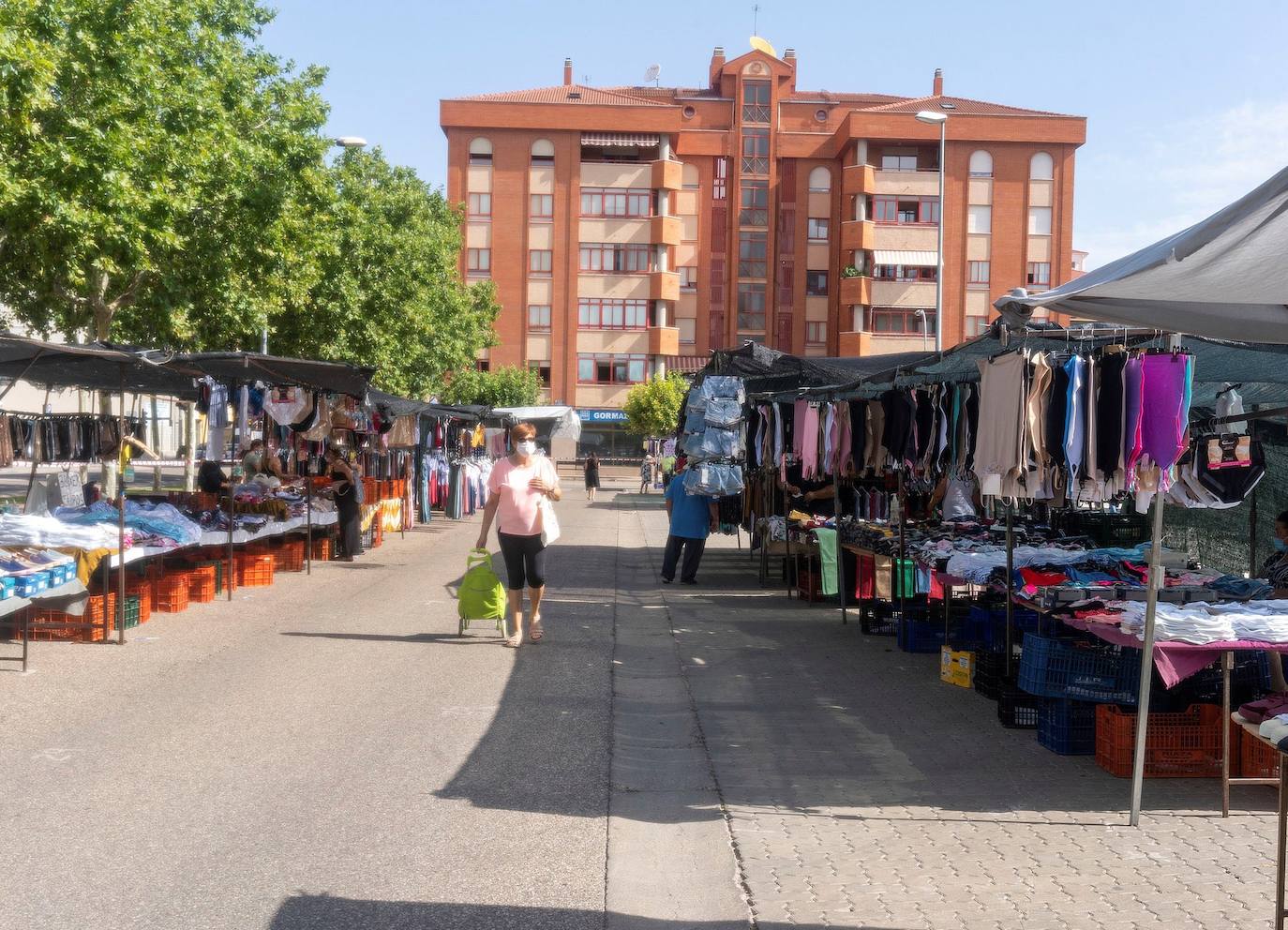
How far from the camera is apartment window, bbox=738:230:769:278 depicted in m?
70.3

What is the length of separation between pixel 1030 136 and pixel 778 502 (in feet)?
182

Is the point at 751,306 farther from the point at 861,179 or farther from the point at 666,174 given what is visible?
the point at 861,179

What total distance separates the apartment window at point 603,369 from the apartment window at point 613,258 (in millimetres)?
4630

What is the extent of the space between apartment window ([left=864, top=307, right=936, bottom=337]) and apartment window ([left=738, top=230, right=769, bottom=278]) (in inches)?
263

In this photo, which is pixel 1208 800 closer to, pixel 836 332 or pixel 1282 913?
pixel 1282 913

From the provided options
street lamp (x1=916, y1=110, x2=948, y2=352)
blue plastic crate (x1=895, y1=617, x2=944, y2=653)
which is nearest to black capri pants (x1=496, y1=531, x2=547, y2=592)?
blue plastic crate (x1=895, y1=617, x2=944, y2=653)

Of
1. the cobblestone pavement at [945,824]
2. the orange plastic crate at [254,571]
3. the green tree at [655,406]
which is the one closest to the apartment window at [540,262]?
the green tree at [655,406]

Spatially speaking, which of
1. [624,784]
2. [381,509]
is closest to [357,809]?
[624,784]

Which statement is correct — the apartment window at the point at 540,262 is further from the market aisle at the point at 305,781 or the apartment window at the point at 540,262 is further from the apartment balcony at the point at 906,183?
the market aisle at the point at 305,781

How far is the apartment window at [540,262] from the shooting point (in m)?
68.6

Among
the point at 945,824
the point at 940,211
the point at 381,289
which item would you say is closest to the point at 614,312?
the point at 940,211

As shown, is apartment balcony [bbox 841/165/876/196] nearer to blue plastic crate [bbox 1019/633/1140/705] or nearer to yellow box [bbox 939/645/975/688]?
yellow box [bbox 939/645/975/688]

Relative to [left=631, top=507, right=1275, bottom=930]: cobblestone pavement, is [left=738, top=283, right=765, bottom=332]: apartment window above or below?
above

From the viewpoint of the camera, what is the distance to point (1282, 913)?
4434 millimetres
